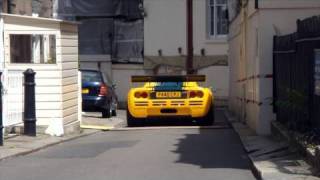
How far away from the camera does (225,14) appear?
34.0 metres

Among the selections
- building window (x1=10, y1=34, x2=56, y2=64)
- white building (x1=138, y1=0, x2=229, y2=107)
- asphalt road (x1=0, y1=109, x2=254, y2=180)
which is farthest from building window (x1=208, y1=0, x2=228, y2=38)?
building window (x1=10, y1=34, x2=56, y2=64)

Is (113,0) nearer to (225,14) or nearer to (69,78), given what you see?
(225,14)

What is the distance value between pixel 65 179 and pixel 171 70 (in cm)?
2393

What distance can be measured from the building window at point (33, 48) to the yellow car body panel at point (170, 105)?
377 cm

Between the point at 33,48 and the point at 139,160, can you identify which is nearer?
the point at 139,160

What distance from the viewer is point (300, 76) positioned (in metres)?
13.4

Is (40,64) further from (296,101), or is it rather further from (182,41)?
(182,41)

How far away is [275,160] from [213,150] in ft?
9.61

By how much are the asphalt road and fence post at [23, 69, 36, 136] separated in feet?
2.90

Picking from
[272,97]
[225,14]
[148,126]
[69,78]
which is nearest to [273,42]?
[272,97]

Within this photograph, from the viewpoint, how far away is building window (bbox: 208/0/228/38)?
3456cm

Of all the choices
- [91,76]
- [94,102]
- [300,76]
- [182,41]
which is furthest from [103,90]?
[300,76]

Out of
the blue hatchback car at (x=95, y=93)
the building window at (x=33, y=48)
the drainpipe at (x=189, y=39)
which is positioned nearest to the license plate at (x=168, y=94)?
the blue hatchback car at (x=95, y=93)

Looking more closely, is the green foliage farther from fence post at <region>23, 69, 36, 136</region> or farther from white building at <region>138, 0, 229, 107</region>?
white building at <region>138, 0, 229, 107</region>
